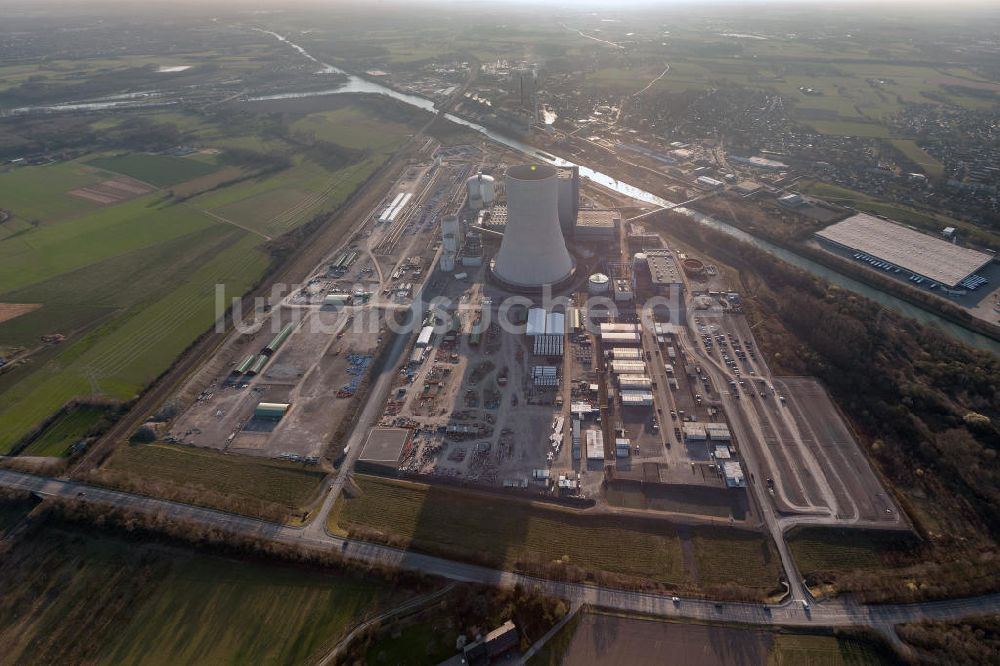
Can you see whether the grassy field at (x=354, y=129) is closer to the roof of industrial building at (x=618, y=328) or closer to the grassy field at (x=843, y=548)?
the roof of industrial building at (x=618, y=328)

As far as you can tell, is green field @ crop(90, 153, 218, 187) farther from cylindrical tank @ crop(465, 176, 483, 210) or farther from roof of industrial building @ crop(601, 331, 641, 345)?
roof of industrial building @ crop(601, 331, 641, 345)

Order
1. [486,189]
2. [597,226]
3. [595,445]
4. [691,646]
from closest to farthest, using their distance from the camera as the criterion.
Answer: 1. [691,646]
2. [595,445]
3. [597,226]
4. [486,189]

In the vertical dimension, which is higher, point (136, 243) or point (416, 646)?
point (136, 243)

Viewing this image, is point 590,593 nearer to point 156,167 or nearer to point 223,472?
point 223,472

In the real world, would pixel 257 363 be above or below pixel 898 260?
below

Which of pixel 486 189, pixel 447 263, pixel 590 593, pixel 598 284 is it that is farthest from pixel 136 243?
pixel 590 593

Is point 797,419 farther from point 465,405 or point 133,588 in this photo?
point 133,588

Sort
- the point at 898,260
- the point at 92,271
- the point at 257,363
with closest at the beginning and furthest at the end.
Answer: the point at 257,363, the point at 898,260, the point at 92,271

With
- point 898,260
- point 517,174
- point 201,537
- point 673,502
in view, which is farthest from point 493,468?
point 898,260
